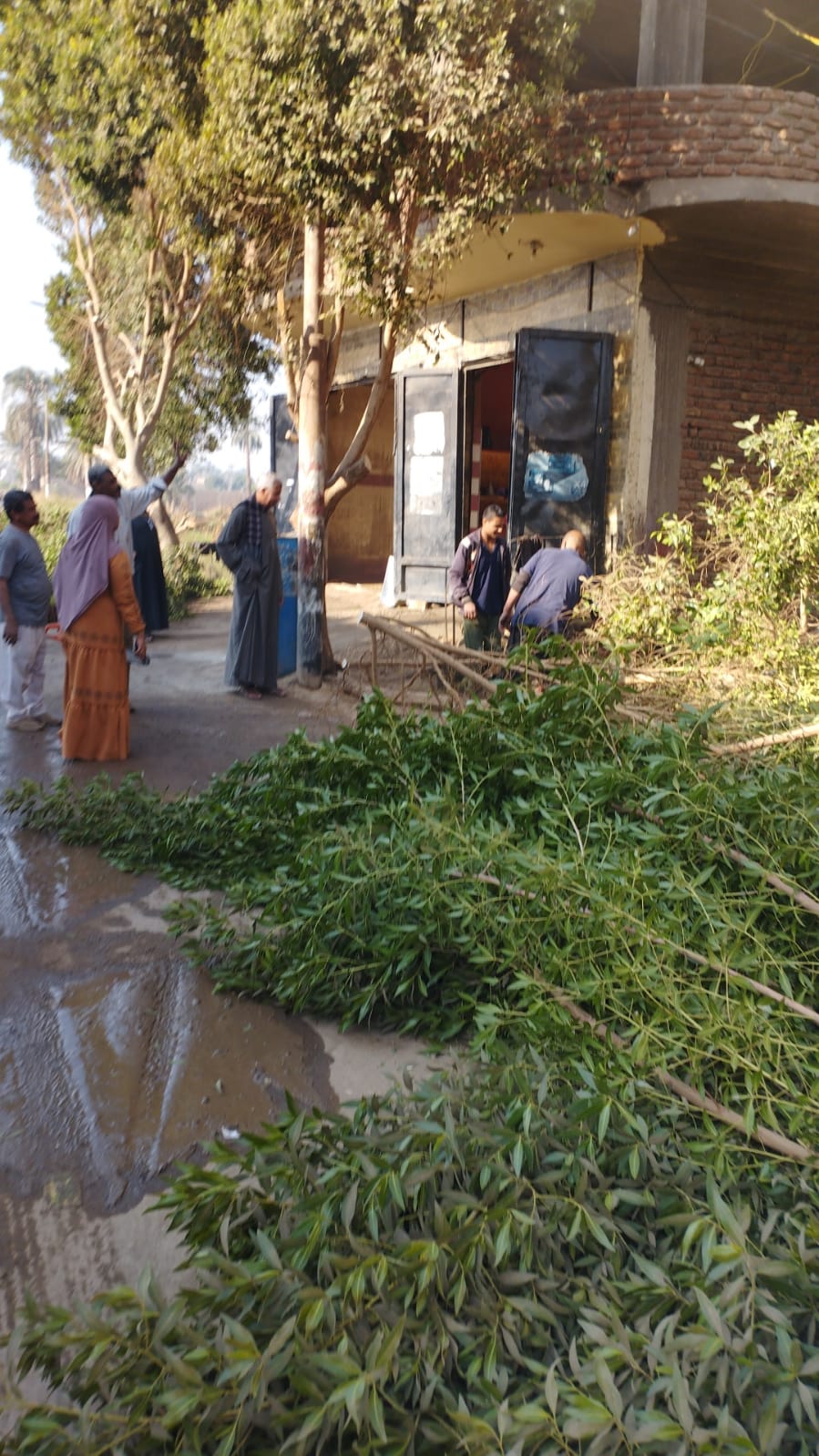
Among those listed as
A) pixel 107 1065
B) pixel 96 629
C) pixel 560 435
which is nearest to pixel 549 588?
pixel 96 629

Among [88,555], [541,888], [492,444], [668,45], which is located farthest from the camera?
[492,444]

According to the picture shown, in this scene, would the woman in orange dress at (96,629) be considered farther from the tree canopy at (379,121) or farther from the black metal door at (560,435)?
the black metal door at (560,435)

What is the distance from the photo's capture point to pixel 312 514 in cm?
914

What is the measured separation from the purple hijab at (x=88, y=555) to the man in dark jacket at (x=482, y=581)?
2.92 m

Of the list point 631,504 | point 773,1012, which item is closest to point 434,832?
point 773,1012

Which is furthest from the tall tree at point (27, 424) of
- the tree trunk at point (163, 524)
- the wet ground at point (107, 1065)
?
the wet ground at point (107, 1065)

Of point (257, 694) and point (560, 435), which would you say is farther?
point (560, 435)

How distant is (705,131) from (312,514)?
4329 mm

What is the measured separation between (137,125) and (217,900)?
797cm

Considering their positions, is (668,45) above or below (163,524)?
above

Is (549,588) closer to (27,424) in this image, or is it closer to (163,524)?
(163,524)

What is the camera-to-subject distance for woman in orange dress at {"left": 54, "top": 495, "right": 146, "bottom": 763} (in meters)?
6.43

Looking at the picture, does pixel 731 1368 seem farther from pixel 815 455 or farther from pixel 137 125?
pixel 137 125

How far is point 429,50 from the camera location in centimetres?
711
